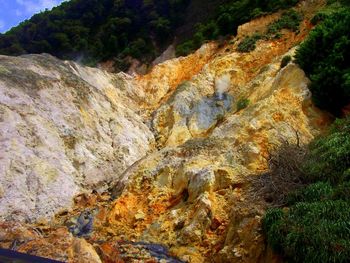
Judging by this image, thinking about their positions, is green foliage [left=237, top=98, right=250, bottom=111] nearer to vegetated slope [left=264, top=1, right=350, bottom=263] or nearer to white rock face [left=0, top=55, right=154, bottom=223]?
vegetated slope [left=264, top=1, right=350, bottom=263]

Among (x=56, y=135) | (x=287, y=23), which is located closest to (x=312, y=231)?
(x=56, y=135)

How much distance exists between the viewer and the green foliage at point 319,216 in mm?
10875

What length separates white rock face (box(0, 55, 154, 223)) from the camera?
18344 millimetres

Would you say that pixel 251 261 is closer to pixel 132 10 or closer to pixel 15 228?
pixel 15 228

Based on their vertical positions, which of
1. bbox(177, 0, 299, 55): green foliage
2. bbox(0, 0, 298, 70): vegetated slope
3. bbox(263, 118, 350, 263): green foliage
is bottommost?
bbox(263, 118, 350, 263): green foliage

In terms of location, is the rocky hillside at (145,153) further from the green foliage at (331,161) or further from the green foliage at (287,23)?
the green foliage at (331,161)

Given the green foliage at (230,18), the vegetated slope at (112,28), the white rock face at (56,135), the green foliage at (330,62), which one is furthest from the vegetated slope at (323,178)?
the vegetated slope at (112,28)

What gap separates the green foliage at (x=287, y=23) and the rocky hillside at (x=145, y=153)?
16.3 inches

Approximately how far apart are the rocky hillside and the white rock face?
5 cm

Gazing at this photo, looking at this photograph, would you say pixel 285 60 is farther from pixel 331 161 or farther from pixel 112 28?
pixel 112 28

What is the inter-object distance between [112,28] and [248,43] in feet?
51.8

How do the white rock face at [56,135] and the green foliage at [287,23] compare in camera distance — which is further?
the green foliage at [287,23]

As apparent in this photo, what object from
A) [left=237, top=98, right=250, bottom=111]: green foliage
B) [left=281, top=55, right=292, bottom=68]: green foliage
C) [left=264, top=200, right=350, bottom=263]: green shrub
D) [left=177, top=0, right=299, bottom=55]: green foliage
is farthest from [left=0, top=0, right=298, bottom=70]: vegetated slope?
[left=264, top=200, right=350, bottom=263]: green shrub

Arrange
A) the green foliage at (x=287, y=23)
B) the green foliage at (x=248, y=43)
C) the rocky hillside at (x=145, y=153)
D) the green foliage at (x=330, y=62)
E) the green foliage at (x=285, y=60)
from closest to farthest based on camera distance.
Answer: the rocky hillside at (x=145, y=153)
the green foliage at (x=330, y=62)
the green foliage at (x=285, y=60)
the green foliage at (x=287, y=23)
the green foliage at (x=248, y=43)
